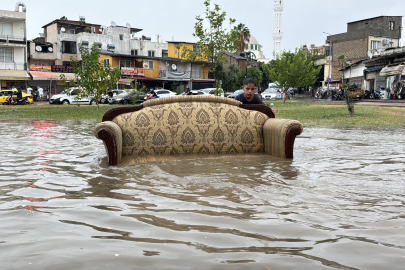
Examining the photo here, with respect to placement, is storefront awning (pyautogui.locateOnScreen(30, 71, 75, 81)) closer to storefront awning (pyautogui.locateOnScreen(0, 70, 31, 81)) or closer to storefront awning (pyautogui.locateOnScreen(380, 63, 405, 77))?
storefront awning (pyautogui.locateOnScreen(0, 70, 31, 81))

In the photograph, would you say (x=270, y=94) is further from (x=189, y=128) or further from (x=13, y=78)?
(x=189, y=128)

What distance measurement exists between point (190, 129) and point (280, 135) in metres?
1.09

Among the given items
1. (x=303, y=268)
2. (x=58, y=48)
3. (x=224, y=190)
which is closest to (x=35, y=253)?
(x=303, y=268)

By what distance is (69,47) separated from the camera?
162ft

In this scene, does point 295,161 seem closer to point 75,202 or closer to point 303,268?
point 75,202

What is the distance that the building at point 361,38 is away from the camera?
49188 millimetres

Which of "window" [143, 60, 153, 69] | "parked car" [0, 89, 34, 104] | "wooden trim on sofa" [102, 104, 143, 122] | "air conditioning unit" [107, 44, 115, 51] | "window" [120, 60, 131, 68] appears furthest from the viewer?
"air conditioning unit" [107, 44, 115, 51]

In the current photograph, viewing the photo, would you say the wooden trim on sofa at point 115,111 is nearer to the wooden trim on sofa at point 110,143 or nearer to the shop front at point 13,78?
the wooden trim on sofa at point 110,143

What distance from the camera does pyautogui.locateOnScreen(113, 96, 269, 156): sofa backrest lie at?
5.14 m

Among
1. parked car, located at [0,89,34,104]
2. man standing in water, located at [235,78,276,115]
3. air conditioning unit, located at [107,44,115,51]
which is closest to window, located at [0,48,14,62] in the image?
parked car, located at [0,89,34,104]

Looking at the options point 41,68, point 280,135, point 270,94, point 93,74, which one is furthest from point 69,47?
point 280,135

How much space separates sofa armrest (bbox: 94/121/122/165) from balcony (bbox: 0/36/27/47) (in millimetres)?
41808

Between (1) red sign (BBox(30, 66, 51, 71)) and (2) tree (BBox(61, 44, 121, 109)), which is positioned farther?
(1) red sign (BBox(30, 66, 51, 71))

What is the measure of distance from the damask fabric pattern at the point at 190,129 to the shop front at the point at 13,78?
39.2m
